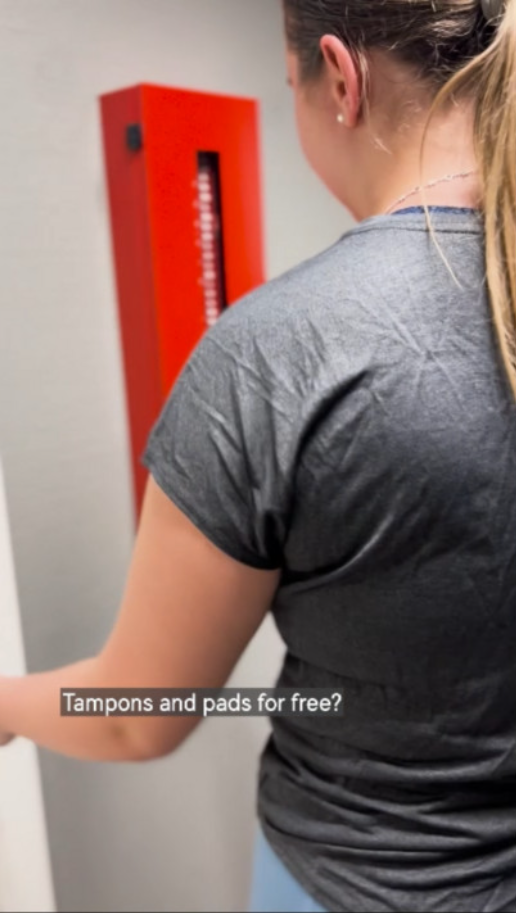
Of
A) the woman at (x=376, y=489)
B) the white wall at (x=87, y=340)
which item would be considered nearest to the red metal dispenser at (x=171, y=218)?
the white wall at (x=87, y=340)

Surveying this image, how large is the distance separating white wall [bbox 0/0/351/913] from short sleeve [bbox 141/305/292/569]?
242mm

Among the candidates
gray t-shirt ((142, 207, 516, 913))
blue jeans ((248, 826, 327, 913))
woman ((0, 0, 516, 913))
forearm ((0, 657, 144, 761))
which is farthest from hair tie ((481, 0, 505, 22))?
blue jeans ((248, 826, 327, 913))

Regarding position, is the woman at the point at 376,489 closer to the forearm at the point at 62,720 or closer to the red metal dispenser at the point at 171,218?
the forearm at the point at 62,720

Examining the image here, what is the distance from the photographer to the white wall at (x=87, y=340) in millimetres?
683

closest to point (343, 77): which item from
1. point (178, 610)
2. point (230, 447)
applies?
point (230, 447)

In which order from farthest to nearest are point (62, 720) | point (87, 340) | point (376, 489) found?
point (87, 340) → point (62, 720) → point (376, 489)

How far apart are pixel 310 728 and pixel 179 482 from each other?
216mm

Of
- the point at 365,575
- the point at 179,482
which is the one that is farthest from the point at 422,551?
the point at 179,482

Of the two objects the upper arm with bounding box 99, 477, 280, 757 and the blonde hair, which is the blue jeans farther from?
the blonde hair

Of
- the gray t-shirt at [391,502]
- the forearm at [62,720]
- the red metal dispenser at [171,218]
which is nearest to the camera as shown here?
the gray t-shirt at [391,502]

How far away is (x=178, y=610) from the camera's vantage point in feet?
1.71

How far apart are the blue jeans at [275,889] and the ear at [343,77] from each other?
1.80 ft

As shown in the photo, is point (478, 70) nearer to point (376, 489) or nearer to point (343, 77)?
point (343, 77)

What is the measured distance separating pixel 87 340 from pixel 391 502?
400 millimetres
